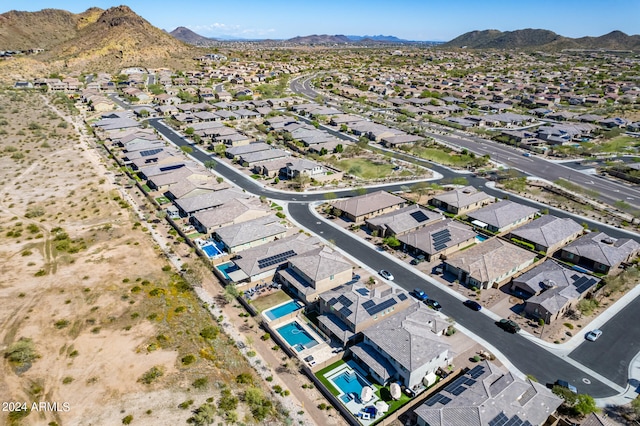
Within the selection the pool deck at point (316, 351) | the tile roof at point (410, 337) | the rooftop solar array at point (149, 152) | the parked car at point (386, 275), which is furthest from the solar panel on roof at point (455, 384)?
the rooftop solar array at point (149, 152)

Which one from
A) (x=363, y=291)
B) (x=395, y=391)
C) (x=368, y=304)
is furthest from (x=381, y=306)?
(x=395, y=391)

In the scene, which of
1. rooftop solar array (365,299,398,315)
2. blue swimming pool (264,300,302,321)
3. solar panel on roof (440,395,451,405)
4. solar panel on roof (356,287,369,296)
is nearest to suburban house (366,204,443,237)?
solar panel on roof (356,287,369,296)

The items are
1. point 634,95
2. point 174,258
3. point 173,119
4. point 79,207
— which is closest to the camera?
point 174,258

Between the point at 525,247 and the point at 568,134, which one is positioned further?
the point at 568,134

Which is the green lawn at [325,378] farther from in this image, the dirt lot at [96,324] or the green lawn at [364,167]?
the green lawn at [364,167]

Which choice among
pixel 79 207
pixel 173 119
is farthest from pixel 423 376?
pixel 173 119

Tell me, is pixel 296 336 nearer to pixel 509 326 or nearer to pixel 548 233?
pixel 509 326

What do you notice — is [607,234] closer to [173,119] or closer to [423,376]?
[423,376]

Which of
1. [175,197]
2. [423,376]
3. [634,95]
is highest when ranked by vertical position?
[634,95]
